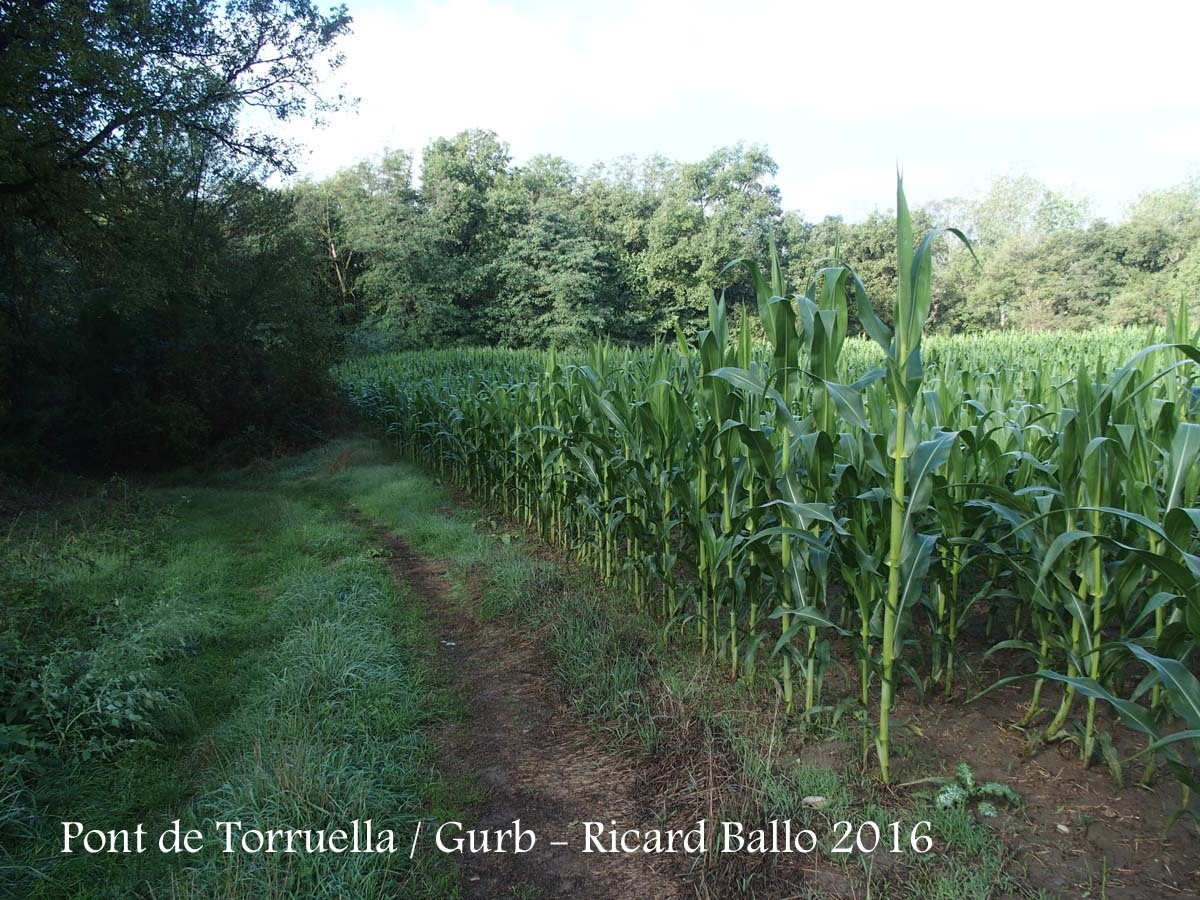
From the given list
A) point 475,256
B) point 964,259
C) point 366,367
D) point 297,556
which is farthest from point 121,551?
point 964,259

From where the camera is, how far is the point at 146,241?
913 cm

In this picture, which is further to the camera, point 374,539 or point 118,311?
point 118,311

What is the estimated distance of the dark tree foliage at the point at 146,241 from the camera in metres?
7.89

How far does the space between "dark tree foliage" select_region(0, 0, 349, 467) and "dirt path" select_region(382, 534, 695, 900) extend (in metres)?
7.33

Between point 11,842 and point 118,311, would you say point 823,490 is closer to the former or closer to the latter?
point 11,842

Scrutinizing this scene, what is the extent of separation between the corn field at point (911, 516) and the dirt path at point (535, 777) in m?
0.97

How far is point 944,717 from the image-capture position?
3.32 m

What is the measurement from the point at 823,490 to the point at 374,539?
5650mm

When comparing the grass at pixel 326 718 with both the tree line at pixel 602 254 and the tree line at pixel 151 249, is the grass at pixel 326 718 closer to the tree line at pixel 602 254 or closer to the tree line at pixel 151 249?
the tree line at pixel 151 249

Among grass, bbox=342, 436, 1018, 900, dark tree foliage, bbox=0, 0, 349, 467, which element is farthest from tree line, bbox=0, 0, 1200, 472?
grass, bbox=342, 436, 1018, 900

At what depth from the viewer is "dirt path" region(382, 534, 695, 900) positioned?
2.55 metres

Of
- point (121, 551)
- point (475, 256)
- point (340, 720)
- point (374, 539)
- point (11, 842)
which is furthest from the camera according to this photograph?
point (475, 256)

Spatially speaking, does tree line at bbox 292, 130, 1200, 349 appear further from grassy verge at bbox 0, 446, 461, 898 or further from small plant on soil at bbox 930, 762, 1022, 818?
small plant on soil at bbox 930, 762, 1022, 818

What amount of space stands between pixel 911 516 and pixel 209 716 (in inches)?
149
